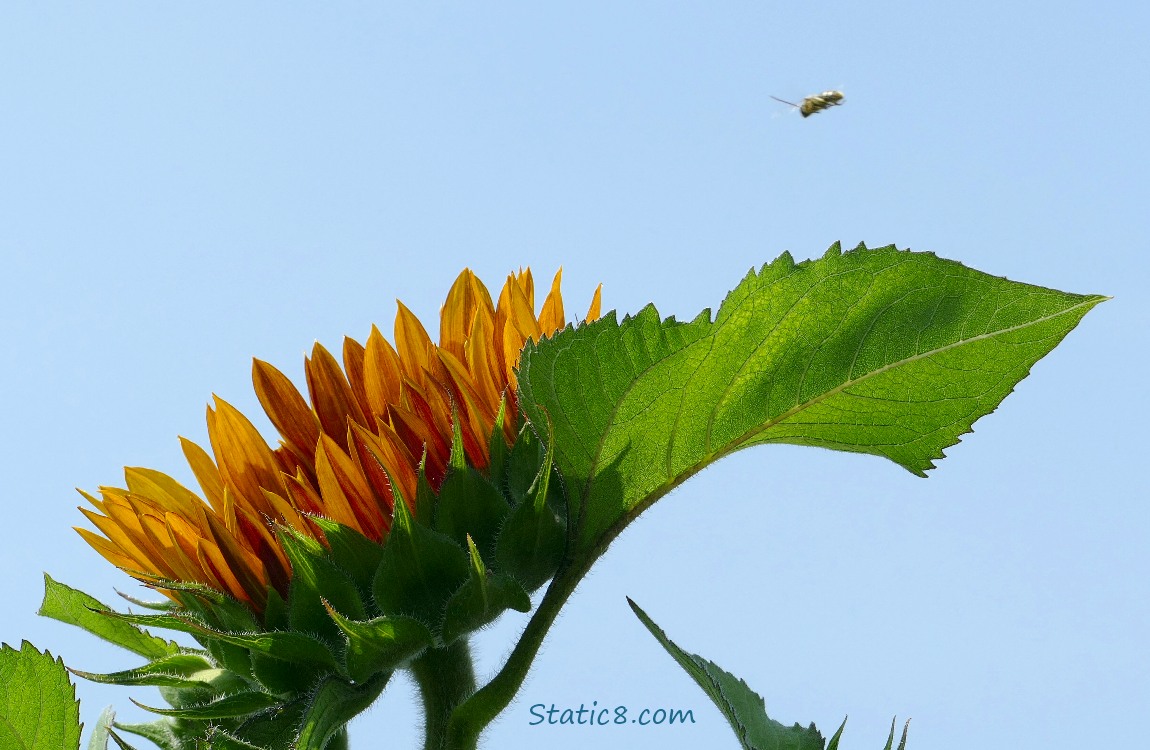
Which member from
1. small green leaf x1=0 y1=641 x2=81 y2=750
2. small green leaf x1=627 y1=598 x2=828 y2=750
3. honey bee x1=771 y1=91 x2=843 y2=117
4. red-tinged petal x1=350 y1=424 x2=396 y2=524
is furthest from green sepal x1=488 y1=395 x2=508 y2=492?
honey bee x1=771 y1=91 x2=843 y2=117

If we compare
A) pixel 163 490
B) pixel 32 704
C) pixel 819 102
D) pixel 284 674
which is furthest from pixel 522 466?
pixel 819 102

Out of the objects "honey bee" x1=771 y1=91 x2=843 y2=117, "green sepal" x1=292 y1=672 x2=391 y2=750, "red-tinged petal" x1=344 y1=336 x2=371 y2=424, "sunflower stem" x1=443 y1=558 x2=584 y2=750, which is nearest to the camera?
"green sepal" x1=292 y1=672 x2=391 y2=750

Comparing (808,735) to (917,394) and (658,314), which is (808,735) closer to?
(917,394)

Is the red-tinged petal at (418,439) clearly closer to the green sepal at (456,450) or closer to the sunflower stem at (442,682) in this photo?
the green sepal at (456,450)

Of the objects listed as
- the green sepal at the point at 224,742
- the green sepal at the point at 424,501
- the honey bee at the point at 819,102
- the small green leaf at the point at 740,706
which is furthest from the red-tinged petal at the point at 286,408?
the honey bee at the point at 819,102

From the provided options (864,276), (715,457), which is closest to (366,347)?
(715,457)

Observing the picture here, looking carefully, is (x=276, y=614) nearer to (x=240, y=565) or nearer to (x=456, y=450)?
(x=240, y=565)

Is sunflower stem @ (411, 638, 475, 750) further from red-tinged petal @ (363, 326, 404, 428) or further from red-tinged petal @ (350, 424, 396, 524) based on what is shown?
red-tinged petal @ (363, 326, 404, 428)
